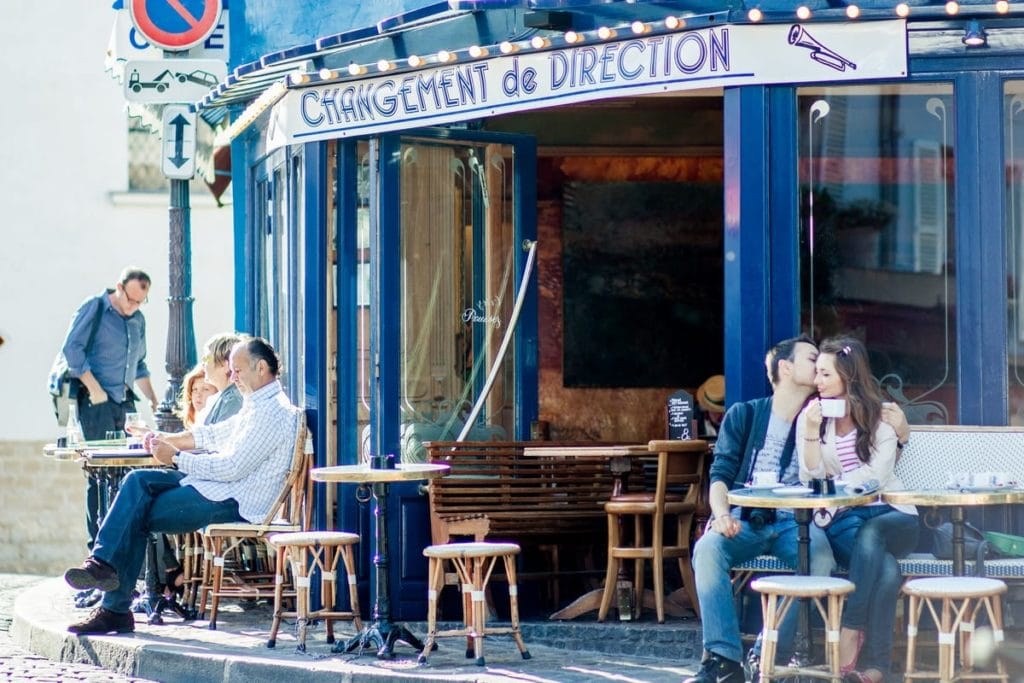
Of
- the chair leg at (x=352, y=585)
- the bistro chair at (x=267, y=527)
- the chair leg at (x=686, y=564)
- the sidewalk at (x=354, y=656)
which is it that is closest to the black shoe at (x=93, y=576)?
the sidewalk at (x=354, y=656)

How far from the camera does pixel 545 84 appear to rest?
9.68 meters

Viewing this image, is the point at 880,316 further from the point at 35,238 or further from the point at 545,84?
the point at 35,238

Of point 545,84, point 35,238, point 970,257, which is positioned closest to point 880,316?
point 970,257

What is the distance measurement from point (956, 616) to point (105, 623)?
4.44 m

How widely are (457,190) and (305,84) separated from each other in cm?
101

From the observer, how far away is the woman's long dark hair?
27.8 ft

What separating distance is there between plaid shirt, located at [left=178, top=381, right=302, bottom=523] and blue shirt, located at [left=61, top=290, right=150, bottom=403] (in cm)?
294

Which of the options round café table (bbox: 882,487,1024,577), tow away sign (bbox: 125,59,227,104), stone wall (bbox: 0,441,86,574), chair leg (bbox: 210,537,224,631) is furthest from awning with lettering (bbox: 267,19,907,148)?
stone wall (bbox: 0,441,86,574)

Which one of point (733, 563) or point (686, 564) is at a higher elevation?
point (733, 563)

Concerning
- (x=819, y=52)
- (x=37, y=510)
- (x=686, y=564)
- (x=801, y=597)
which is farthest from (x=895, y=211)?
(x=37, y=510)

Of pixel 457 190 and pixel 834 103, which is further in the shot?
pixel 457 190

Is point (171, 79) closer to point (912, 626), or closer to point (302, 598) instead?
point (302, 598)

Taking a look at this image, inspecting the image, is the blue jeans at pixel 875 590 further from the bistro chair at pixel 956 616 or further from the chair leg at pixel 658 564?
the chair leg at pixel 658 564

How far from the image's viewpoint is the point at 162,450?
33.1 feet
